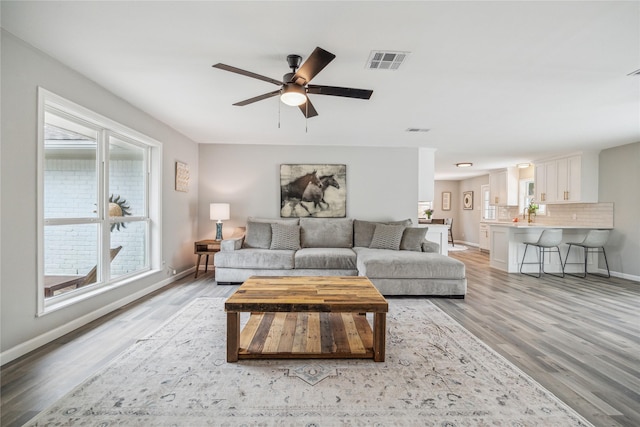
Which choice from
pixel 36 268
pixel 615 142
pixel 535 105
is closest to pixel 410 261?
pixel 535 105

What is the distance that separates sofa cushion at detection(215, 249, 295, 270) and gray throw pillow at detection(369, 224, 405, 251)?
143 cm

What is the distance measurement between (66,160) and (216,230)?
103 inches

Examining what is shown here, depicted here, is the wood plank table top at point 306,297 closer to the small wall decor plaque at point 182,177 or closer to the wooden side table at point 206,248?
the wooden side table at point 206,248

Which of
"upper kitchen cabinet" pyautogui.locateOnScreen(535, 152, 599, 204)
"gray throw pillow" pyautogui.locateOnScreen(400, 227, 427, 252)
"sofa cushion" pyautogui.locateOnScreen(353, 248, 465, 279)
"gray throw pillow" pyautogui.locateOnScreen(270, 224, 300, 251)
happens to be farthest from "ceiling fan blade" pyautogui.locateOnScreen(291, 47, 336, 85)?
"upper kitchen cabinet" pyautogui.locateOnScreen(535, 152, 599, 204)

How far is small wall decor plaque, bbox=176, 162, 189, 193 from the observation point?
185 inches

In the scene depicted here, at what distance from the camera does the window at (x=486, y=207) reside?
358 inches

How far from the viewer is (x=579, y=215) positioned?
619cm

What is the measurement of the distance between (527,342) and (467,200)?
28.7 ft

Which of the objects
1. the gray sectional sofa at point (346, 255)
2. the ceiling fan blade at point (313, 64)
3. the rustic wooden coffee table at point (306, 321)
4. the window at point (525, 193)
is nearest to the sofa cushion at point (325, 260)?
the gray sectional sofa at point (346, 255)

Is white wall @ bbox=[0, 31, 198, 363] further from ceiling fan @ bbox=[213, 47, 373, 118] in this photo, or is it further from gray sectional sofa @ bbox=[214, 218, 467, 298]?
gray sectional sofa @ bbox=[214, 218, 467, 298]

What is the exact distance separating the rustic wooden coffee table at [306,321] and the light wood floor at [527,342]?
99cm

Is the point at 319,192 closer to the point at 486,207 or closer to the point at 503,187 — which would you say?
the point at 503,187

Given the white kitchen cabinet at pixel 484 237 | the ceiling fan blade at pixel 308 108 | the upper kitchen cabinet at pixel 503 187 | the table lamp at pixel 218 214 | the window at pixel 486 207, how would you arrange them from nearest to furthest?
the ceiling fan blade at pixel 308 108 → the table lamp at pixel 218 214 → the upper kitchen cabinet at pixel 503 187 → the white kitchen cabinet at pixel 484 237 → the window at pixel 486 207

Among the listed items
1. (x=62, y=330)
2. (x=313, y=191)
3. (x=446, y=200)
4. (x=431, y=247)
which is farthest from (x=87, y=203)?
(x=446, y=200)
